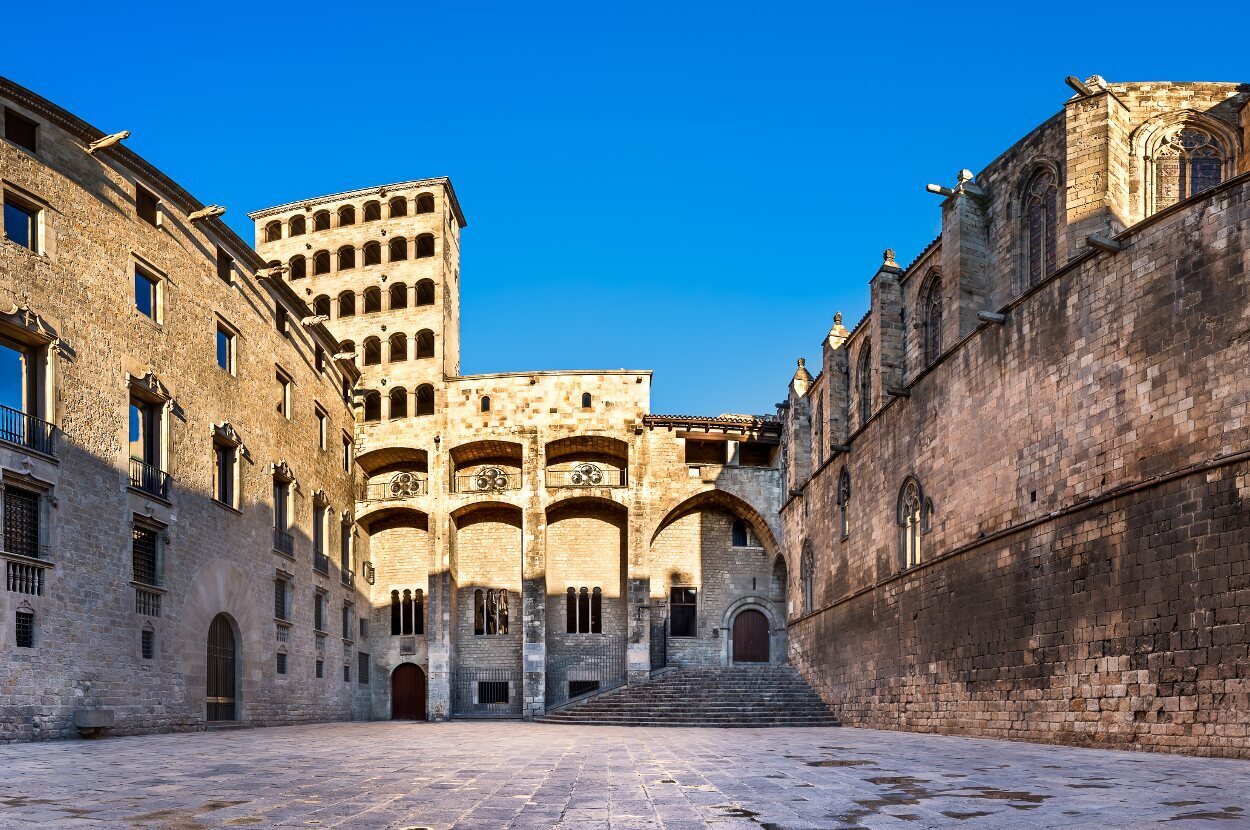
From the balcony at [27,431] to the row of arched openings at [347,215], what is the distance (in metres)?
24.5

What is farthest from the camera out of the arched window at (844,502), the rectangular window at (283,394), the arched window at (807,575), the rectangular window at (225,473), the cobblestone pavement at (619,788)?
the arched window at (807,575)

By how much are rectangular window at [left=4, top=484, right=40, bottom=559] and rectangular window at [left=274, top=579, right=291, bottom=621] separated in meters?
10.6

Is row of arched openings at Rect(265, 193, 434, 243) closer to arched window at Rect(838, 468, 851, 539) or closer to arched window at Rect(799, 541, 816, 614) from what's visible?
arched window at Rect(799, 541, 816, 614)

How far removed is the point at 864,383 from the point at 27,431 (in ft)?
62.0

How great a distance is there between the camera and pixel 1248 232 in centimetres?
1431

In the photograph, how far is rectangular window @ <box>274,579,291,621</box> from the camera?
2880 cm

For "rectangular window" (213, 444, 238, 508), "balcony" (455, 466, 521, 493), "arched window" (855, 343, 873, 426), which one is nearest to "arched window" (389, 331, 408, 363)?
"balcony" (455, 466, 521, 493)

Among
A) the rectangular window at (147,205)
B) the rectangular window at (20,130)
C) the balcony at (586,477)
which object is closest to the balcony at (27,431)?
the rectangular window at (20,130)

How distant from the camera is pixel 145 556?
21.9m

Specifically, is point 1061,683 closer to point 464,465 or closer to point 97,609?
point 97,609

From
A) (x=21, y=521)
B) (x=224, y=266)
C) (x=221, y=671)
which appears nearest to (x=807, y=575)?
(x=221, y=671)

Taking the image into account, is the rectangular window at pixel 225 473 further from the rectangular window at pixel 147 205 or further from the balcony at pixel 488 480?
the balcony at pixel 488 480

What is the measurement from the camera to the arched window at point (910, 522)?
2317 centimetres

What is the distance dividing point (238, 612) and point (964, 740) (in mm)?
16096
